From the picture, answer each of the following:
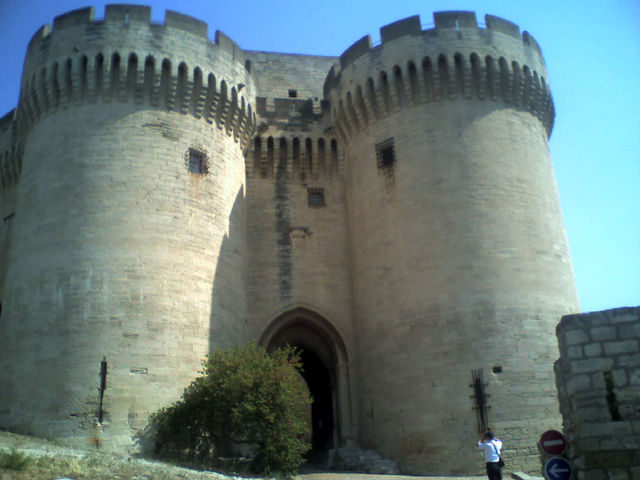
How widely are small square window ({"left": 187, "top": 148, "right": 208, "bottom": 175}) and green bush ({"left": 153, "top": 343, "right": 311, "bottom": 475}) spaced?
451 centimetres

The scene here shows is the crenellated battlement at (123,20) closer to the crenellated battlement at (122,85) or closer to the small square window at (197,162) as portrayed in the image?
the crenellated battlement at (122,85)

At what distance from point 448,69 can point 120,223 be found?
318 inches

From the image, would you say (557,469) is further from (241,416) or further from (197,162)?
(197,162)

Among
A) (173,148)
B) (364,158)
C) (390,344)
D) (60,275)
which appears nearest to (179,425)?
(60,275)

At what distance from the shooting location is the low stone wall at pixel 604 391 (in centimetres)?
730

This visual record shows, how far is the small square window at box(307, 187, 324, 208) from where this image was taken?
1736 cm

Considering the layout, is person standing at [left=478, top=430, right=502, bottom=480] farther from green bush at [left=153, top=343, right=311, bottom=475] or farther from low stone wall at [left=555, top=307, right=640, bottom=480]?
green bush at [left=153, top=343, right=311, bottom=475]

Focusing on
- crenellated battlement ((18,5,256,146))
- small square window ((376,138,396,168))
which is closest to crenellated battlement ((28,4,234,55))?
crenellated battlement ((18,5,256,146))

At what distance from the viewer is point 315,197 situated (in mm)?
17500

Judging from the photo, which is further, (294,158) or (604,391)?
(294,158)

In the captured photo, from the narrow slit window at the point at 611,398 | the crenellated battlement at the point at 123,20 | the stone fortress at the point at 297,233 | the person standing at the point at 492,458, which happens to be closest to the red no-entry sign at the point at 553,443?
the narrow slit window at the point at 611,398

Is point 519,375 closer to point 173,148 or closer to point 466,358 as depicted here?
point 466,358

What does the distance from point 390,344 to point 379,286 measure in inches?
54.5

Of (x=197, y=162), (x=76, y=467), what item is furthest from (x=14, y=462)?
(x=197, y=162)
